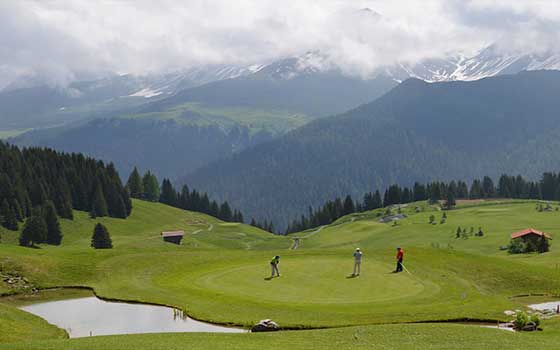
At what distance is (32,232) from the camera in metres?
130

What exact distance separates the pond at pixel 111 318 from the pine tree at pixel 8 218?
97.4m

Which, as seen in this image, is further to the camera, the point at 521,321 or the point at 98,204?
the point at 98,204

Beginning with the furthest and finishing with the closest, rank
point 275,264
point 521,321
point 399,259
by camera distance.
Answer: point 399,259 < point 275,264 < point 521,321

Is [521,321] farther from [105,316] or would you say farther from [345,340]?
[105,316]

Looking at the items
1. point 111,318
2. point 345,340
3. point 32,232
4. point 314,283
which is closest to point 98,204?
point 32,232

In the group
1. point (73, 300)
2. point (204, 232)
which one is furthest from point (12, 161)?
point (73, 300)

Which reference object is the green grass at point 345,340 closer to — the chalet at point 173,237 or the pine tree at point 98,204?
the chalet at point 173,237

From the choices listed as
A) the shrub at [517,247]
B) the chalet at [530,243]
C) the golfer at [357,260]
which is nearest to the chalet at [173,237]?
the chalet at [530,243]

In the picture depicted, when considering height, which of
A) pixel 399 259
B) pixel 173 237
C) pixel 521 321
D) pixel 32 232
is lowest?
pixel 521 321

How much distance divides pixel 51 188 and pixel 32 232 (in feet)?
149

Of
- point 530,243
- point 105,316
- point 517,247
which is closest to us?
point 105,316

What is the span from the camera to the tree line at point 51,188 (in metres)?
152

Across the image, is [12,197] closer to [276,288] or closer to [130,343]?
[276,288]

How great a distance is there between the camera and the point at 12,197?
152250 millimetres
